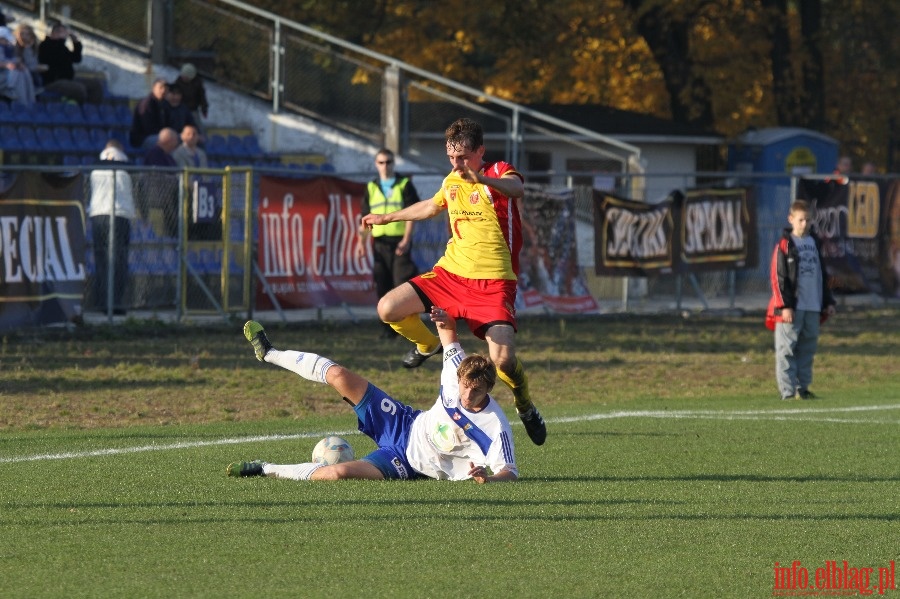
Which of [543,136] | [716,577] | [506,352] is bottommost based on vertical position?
[716,577]

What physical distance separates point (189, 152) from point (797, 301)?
8823 mm

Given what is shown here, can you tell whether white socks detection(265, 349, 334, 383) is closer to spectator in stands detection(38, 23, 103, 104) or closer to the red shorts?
the red shorts

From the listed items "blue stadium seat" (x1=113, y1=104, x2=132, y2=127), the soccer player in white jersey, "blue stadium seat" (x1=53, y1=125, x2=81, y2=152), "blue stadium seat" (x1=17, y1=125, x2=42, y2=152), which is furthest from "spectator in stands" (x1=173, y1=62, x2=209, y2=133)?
the soccer player in white jersey

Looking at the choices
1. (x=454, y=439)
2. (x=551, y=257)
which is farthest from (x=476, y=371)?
(x=551, y=257)

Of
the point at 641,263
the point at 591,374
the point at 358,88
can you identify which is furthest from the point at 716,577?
the point at 358,88

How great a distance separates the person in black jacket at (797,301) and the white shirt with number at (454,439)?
19.9 feet

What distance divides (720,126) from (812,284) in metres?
19.5

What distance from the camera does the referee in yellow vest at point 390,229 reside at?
1683 centimetres

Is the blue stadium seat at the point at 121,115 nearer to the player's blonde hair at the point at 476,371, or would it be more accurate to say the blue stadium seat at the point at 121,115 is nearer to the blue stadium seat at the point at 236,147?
the blue stadium seat at the point at 236,147

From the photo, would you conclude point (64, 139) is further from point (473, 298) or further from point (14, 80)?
point (473, 298)

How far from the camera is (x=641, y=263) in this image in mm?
22031

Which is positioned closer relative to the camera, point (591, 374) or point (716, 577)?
point (716, 577)

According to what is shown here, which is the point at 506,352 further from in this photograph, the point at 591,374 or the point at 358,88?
the point at 358,88

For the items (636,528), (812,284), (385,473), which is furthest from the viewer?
(812,284)
